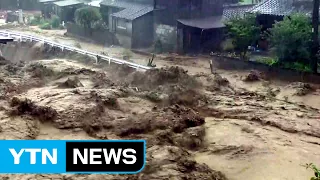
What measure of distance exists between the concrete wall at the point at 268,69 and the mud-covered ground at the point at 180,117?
0.64 metres

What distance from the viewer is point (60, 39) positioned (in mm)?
34844

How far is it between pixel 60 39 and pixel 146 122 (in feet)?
69.1

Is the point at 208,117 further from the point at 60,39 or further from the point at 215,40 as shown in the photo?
the point at 60,39

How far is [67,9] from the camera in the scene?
41.2 metres

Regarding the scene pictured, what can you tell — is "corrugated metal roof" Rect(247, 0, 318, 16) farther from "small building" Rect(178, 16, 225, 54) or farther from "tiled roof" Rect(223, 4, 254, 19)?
"tiled roof" Rect(223, 4, 254, 19)

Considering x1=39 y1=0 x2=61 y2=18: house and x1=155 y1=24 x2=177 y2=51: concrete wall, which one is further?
x1=39 y1=0 x2=61 y2=18: house

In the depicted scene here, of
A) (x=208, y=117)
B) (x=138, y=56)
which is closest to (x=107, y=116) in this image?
(x=208, y=117)

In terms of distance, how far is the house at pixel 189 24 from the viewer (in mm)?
29922

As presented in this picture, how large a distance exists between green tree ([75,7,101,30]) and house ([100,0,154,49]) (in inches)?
49.9

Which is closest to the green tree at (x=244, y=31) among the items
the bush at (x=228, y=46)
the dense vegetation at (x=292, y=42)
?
the dense vegetation at (x=292, y=42)

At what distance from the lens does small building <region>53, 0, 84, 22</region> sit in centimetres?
4109

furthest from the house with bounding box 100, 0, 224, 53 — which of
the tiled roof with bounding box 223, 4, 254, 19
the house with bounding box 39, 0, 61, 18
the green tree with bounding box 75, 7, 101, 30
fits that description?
the house with bounding box 39, 0, 61, 18

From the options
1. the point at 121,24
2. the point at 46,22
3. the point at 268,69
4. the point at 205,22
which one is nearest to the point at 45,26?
the point at 46,22

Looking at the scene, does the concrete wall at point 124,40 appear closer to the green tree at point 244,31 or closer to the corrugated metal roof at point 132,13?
the corrugated metal roof at point 132,13
